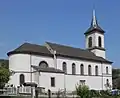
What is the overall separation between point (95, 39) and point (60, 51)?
14.9 metres

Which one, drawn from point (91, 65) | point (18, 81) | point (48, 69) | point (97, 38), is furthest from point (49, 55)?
point (97, 38)

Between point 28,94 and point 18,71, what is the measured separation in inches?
669

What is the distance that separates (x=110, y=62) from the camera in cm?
7369

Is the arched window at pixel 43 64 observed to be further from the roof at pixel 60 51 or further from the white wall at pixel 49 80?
the white wall at pixel 49 80

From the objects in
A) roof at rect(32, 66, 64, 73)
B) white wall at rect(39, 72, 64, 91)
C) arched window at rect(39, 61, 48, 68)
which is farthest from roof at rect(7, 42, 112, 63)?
white wall at rect(39, 72, 64, 91)

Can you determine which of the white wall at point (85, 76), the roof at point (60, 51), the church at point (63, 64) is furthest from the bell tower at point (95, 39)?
the white wall at point (85, 76)

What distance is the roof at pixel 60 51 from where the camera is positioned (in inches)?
2269

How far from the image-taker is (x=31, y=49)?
58312 millimetres

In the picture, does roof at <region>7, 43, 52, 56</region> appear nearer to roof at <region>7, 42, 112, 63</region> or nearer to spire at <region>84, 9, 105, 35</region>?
roof at <region>7, 42, 112, 63</region>

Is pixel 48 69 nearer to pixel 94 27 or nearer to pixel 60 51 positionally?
pixel 60 51

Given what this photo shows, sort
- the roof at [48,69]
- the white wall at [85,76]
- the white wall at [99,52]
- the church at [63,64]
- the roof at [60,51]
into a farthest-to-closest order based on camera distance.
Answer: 1. the white wall at [99,52]
2. the white wall at [85,76]
3. the roof at [60,51]
4. the church at [63,64]
5. the roof at [48,69]

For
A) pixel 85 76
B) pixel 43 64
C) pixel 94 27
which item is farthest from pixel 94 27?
pixel 43 64

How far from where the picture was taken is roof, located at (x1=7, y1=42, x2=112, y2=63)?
189ft

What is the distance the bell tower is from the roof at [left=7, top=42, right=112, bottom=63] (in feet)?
6.43
